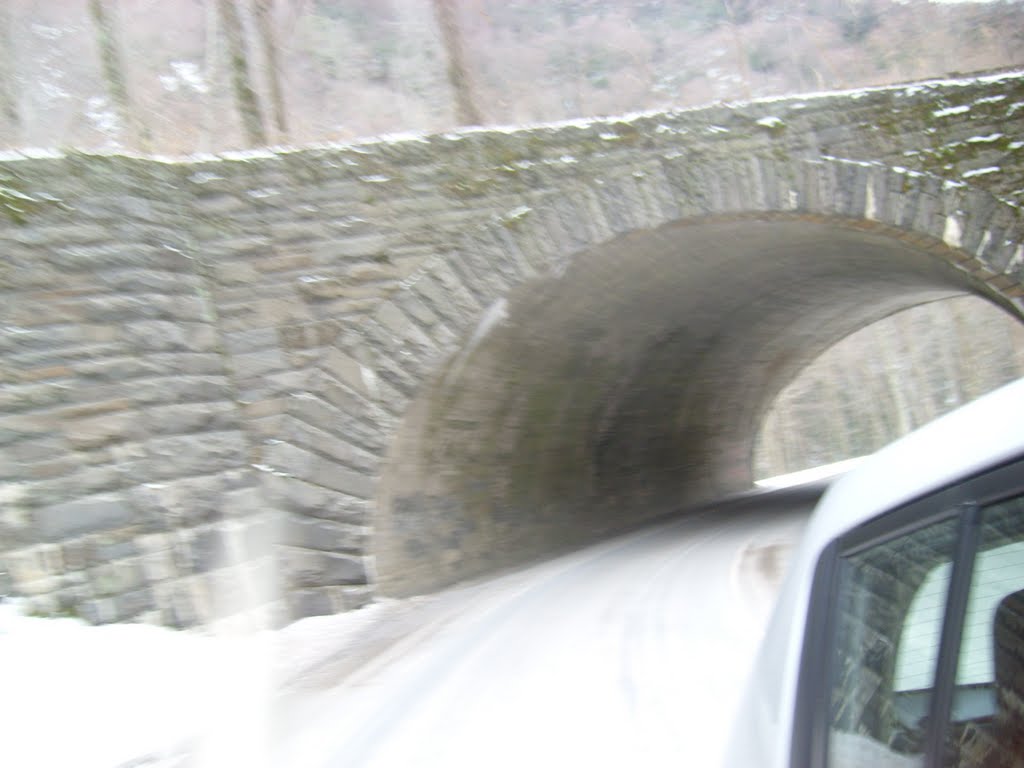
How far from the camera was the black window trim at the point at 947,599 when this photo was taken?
115cm

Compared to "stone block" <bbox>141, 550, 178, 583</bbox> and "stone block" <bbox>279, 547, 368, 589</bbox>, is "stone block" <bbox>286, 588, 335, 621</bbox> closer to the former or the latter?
"stone block" <bbox>279, 547, 368, 589</bbox>

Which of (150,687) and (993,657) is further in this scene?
(150,687)

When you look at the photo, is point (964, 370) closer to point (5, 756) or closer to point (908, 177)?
point (908, 177)

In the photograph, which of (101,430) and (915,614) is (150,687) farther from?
(915,614)

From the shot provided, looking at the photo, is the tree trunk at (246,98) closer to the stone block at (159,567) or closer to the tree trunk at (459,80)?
the tree trunk at (459,80)

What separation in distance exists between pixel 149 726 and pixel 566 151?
4.67 meters

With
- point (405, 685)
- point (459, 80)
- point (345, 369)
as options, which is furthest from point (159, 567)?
point (459, 80)

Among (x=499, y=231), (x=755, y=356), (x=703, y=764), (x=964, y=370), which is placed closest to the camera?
(x=703, y=764)

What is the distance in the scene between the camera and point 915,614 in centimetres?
133

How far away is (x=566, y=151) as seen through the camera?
6848 millimetres

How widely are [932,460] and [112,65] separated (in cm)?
989

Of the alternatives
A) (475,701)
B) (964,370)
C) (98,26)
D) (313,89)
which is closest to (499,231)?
(475,701)

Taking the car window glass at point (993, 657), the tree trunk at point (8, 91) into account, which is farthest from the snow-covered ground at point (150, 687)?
the tree trunk at point (8, 91)

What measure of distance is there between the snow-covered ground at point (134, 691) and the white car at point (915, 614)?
8.03 ft
